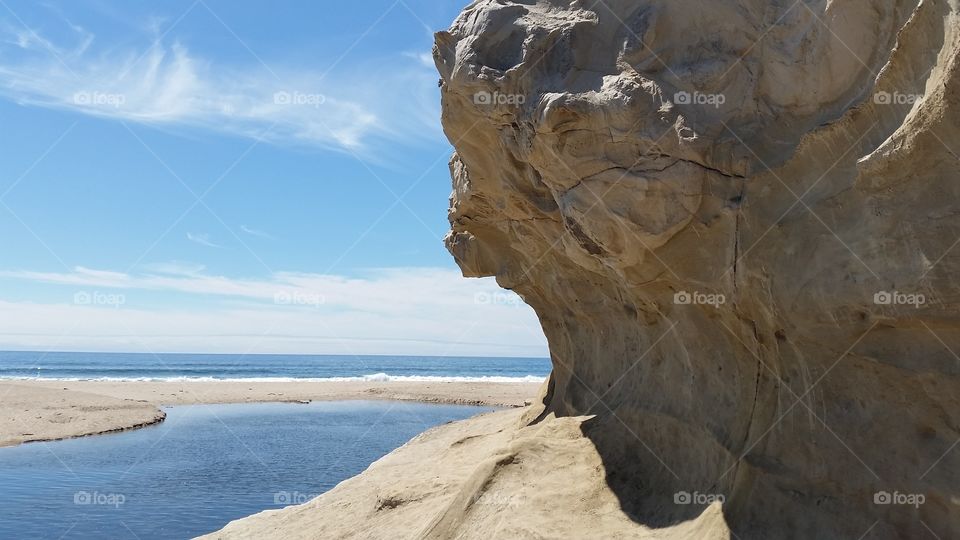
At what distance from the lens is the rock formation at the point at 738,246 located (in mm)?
4938

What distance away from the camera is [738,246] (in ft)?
19.7

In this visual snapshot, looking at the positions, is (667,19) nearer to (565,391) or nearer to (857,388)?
(857,388)

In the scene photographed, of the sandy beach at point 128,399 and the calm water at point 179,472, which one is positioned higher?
the sandy beach at point 128,399

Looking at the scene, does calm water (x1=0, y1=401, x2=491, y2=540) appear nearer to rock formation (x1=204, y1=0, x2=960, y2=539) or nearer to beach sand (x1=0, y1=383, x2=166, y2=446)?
beach sand (x1=0, y1=383, x2=166, y2=446)

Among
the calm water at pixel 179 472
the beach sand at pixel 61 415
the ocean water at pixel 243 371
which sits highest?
the ocean water at pixel 243 371

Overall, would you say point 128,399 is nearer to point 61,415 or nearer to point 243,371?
point 61,415

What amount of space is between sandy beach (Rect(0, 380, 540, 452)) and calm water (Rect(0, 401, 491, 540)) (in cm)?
125

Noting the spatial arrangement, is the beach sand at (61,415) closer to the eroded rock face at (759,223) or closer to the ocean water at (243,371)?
the eroded rock face at (759,223)

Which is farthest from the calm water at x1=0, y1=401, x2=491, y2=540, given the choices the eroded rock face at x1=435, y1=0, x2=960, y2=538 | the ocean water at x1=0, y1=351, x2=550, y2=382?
the ocean water at x1=0, y1=351, x2=550, y2=382

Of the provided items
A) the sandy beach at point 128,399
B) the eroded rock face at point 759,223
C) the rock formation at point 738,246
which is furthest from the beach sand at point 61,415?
the eroded rock face at point 759,223

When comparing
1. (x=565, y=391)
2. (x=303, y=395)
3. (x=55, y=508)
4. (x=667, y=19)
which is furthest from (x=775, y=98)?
(x=303, y=395)

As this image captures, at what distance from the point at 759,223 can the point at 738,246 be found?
26 centimetres

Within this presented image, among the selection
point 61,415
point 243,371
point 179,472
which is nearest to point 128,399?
point 61,415

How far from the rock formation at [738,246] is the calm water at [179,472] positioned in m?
5.61
